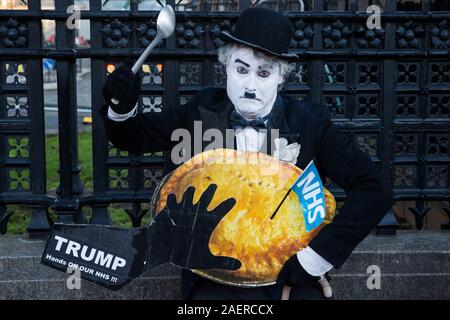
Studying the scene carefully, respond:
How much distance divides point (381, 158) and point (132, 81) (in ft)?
6.45

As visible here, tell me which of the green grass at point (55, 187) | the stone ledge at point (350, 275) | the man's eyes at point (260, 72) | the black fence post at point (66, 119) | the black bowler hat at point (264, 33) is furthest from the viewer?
the green grass at point (55, 187)

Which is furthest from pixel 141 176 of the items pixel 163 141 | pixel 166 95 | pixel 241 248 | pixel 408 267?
pixel 408 267

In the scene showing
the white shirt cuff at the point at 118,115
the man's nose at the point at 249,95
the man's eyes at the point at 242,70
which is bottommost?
the white shirt cuff at the point at 118,115

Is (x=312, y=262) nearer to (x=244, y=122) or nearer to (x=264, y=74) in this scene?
(x=244, y=122)

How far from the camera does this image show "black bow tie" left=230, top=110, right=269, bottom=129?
11.6 ft

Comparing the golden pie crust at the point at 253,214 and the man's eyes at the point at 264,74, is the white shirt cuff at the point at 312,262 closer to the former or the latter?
the golden pie crust at the point at 253,214

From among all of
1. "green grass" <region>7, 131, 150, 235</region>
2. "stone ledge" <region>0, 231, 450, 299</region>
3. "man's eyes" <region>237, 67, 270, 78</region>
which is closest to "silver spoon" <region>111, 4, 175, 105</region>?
"man's eyes" <region>237, 67, 270, 78</region>

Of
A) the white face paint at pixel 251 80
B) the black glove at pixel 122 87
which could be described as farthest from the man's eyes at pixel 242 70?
the black glove at pixel 122 87

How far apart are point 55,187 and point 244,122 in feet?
15.7

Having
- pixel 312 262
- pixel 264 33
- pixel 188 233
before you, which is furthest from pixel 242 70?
pixel 312 262

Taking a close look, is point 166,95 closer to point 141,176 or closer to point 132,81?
point 141,176

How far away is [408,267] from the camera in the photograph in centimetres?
450

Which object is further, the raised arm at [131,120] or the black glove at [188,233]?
the black glove at [188,233]

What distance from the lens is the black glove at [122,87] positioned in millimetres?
3402
